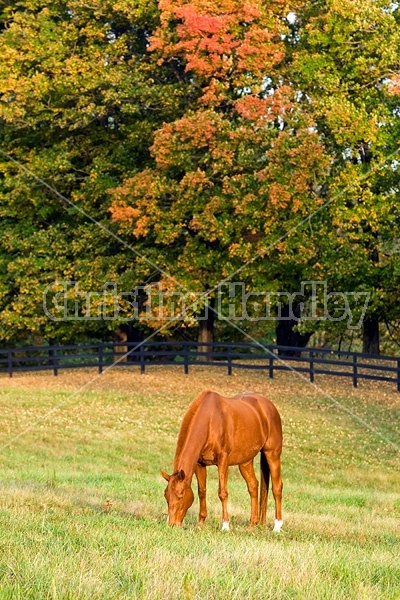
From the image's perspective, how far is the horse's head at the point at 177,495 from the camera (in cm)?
936

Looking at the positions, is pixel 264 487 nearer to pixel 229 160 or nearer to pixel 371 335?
pixel 229 160

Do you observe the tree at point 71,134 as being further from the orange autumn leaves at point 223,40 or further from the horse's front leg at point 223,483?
the horse's front leg at point 223,483

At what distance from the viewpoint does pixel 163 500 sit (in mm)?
13250

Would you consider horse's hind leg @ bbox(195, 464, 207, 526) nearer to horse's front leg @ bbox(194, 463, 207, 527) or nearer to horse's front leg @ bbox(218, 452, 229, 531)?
horse's front leg @ bbox(194, 463, 207, 527)

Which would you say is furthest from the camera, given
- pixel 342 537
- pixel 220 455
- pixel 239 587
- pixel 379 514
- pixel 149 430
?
pixel 149 430

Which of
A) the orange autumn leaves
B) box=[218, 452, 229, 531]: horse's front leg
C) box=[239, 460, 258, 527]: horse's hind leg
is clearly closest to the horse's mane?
box=[218, 452, 229, 531]: horse's front leg

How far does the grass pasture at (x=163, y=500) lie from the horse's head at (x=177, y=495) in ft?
0.86

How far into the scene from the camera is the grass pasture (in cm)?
613

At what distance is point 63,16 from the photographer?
1280 inches

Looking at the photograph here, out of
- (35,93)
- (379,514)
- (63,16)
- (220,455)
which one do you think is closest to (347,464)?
(379,514)

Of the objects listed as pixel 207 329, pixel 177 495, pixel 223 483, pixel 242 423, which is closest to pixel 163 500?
pixel 223 483

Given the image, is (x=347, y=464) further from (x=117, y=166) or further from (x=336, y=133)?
(x=117, y=166)

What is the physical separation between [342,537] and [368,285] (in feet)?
61.2

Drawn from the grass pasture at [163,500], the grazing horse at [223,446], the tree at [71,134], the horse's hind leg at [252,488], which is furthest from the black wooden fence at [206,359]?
the horse's hind leg at [252,488]
